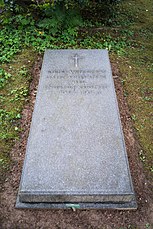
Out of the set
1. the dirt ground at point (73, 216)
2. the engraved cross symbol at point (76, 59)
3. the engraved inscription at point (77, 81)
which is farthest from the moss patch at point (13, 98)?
the engraved cross symbol at point (76, 59)

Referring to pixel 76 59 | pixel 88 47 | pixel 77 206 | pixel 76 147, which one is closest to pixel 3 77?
pixel 76 59

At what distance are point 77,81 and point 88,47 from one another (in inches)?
51.9

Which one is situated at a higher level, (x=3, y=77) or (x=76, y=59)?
(x=76, y=59)

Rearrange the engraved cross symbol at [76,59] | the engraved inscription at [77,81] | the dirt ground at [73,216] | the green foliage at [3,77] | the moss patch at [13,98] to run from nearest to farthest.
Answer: the dirt ground at [73,216], the moss patch at [13,98], the engraved inscription at [77,81], the engraved cross symbol at [76,59], the green foliage at [3,77]

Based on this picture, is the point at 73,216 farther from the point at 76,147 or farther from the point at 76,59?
the point at 76,59

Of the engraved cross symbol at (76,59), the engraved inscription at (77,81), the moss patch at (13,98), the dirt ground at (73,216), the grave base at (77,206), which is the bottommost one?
the dirt ground at (73,216)

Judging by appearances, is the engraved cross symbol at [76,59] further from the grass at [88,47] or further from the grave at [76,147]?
the grass at [88,47]

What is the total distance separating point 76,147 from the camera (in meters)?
2.73

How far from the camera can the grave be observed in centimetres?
243

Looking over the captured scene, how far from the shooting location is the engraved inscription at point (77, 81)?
10.9 ft

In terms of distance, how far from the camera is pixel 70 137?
2.82 metres

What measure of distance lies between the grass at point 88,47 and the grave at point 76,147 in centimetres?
45

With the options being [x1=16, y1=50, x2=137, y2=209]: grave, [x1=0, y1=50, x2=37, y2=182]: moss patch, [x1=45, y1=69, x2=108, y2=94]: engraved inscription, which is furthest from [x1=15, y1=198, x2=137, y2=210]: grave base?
[x1=45, y1=69, x2=108, y2=94]: engraved inscription

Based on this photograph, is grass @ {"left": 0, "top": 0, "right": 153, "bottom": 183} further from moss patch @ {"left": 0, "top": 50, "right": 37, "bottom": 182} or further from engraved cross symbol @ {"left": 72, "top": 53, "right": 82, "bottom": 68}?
engraved cross symbol @ {"left": 72, "top": 53, "right": 82, "bottom": 68}
